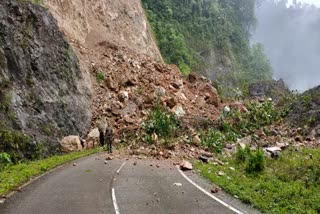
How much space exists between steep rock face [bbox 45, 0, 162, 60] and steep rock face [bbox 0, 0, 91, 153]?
7840 mm

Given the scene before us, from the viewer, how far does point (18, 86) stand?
18.9m

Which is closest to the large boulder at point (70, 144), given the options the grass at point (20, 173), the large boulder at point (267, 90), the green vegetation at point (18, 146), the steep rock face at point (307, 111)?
the green vegetation at point (18, 146)

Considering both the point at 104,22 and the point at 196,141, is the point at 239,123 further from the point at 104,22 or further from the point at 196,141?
the point at 104,22

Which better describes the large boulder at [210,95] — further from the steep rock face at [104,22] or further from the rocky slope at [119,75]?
the steep rock face at [104,22]

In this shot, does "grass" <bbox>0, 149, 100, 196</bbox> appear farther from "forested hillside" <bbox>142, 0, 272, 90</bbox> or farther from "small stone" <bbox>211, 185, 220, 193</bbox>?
"forested hillside" <bbox>142, 0, 272, 90</bbox>

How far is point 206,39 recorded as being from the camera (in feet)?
259

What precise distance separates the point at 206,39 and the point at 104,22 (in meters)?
42.1

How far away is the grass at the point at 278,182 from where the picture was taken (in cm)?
905

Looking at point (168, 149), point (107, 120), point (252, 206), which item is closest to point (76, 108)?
point (107, 120)

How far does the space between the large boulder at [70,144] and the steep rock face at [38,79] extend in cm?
46

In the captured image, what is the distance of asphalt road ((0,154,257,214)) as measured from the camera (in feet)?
28.5

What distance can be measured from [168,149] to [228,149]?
11.2 ft

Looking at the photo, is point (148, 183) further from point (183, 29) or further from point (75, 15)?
point (183, 29)

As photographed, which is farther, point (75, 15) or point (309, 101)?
point (75, 15)
